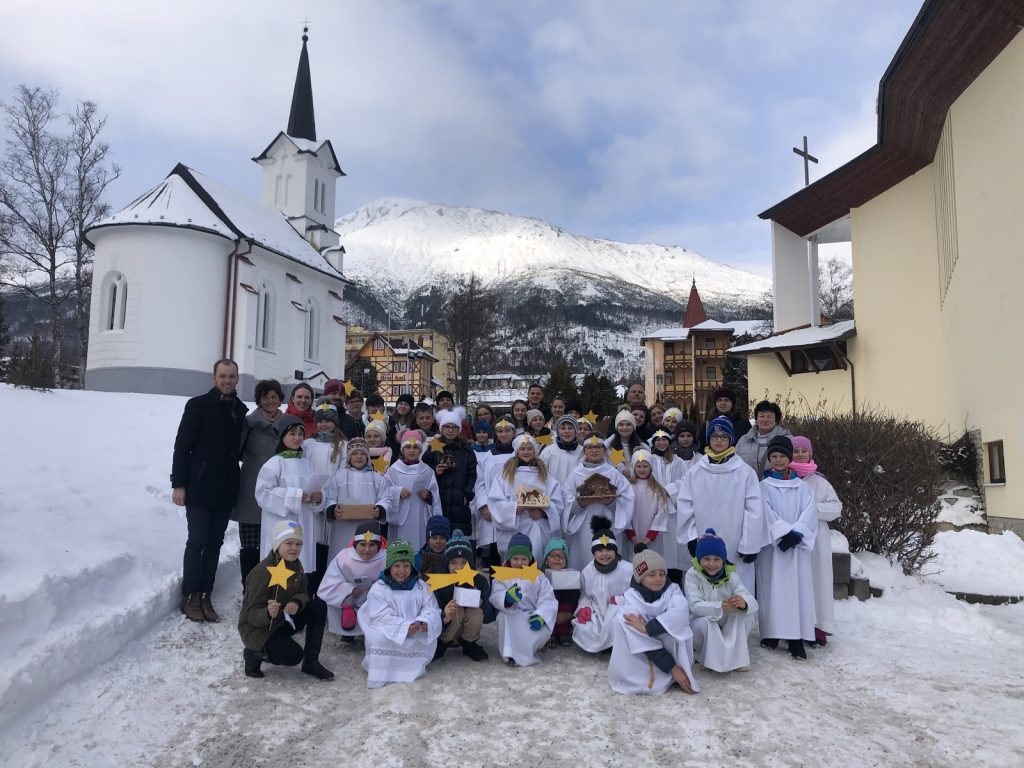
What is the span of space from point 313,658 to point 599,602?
216 cm

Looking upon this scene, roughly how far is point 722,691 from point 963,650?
2.47m

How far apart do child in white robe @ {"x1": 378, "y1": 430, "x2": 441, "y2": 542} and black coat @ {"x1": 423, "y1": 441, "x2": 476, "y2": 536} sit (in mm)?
179

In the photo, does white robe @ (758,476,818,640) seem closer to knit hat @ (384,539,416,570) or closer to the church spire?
knit hat @ (384,539,416,570)

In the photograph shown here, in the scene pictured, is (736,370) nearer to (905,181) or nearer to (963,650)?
(905,181)

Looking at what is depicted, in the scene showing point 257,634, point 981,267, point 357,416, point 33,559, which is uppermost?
point 981,267

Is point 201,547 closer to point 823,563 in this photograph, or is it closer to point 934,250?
point 823,563

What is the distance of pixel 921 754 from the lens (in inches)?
147

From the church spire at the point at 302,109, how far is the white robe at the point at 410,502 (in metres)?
38.5

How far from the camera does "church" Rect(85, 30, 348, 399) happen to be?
26.0 m

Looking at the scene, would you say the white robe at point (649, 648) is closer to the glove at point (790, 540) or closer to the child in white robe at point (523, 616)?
the child in white robe at point (523, 616)

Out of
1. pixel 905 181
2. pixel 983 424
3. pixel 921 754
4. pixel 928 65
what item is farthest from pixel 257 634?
pixel 905 181

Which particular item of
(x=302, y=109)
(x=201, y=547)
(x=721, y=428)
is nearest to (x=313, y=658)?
(x=201, y=547)

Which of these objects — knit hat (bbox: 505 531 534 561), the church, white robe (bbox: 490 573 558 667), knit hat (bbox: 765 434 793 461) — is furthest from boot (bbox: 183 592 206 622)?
the church

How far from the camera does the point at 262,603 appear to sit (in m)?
4.76
